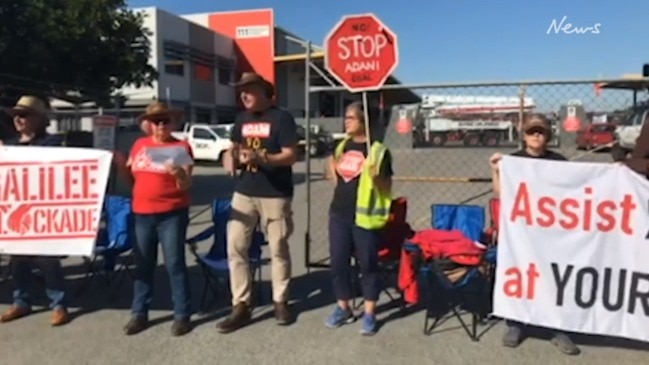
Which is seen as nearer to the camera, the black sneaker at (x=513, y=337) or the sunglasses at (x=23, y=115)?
the black sneaker at (x=513, y=337)

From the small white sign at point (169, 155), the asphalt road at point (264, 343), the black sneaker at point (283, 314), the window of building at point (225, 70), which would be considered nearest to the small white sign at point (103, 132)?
the asphalt road at point (264, 343)

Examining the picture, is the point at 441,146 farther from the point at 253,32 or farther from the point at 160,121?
the point at 253,32

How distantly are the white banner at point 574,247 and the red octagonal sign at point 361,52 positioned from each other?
62.9 inches

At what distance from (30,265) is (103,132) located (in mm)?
5187

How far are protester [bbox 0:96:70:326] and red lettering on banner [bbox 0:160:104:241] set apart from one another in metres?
0.24

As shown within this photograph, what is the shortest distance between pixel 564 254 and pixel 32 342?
3.79m

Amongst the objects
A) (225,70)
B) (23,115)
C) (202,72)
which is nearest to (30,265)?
(23,115)

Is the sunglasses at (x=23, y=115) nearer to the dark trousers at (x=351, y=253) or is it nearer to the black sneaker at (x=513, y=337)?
the dark trousers at (x=351, y=253)

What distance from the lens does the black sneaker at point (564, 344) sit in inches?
158

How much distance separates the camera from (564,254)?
13.1ft

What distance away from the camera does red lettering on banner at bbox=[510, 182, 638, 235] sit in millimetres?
3883

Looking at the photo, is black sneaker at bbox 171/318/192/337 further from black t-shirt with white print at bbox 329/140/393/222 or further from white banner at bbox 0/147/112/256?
black t-shirt with white print at bbox 329/140/393/222

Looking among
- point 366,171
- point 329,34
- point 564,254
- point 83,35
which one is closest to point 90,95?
point 83,35

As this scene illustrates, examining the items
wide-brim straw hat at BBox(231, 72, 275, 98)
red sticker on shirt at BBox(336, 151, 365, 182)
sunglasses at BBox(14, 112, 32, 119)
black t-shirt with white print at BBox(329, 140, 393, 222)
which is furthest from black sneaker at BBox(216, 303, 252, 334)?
sunglasses at BBox(14, 112, 32, 119)
